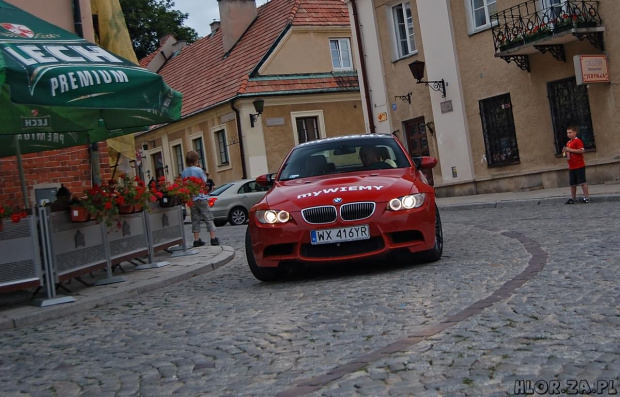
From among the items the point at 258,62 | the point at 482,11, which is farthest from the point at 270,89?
the point at 482,11

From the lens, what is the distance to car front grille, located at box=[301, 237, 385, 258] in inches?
342

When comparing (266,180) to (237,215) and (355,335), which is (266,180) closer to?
(355,335)

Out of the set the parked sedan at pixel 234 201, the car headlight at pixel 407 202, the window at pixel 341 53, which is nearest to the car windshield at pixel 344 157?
the car headlight at pixel 407 202

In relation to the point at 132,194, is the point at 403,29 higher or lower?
higher

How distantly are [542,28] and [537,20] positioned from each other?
526 mm

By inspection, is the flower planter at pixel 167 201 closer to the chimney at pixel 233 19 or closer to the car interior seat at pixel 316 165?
the car interior seat at pixel 316 165

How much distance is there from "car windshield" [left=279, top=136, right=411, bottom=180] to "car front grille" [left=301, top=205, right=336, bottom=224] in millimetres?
1451

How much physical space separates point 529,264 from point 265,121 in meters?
26.9

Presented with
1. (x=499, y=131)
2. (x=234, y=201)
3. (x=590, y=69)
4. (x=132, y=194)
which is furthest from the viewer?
(x=234, y=201)

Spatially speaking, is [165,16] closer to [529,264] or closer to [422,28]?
[422,28]

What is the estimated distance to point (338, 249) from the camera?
8.73m

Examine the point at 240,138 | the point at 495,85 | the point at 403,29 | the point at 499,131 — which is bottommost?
the point at 499,131

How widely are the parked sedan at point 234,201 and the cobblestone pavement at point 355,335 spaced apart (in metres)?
16.5

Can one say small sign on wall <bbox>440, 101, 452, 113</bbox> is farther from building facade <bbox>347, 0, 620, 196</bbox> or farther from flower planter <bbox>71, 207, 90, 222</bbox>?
flower planter <bbox>71, 207, 90, 222</bbox>
